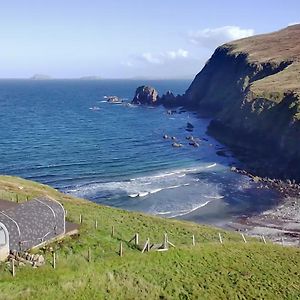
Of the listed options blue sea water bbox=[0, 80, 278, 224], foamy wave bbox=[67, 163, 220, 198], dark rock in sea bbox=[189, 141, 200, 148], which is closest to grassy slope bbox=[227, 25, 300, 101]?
blue sea water bbox=[0, 80, 278, 224]

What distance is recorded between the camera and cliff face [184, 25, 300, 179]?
9225 centimetres

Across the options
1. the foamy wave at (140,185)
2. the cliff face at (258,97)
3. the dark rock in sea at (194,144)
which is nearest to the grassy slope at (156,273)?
the foamy wave at (140,185)

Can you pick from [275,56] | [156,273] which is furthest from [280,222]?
[275,56]

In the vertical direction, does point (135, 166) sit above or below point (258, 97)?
below

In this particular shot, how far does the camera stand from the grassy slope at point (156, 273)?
24.4m

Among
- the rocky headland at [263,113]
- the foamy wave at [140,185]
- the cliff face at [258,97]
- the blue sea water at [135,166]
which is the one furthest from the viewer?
the cliff face at [258,97]

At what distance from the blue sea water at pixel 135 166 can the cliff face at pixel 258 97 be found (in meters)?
7.22

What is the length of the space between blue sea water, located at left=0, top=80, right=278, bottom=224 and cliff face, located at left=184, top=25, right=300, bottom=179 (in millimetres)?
7215

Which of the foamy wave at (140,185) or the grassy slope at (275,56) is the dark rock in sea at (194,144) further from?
the foamy wave at (140,185)

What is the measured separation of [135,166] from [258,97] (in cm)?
4112

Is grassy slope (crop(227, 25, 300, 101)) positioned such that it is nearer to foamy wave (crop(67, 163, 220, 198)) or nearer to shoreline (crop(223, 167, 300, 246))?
foamy wave (crop(67, 163, 220, 198))

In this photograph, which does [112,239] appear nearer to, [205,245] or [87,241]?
[87,241]

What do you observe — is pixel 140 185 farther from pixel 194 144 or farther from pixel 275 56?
pixel 275 56

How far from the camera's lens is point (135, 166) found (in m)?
87.4
